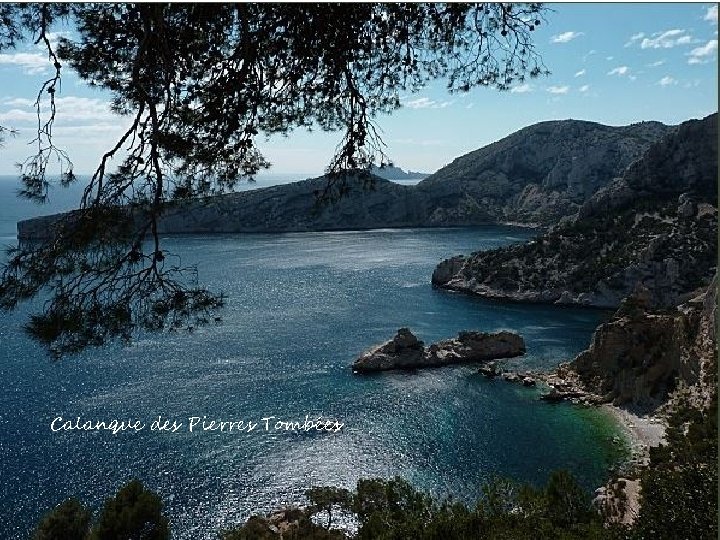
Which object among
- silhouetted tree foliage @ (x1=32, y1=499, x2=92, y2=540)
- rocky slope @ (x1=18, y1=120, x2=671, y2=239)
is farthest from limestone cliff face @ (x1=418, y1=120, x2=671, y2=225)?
silhouetted tree foliage @ (x1=32, y1=499, x2=92, y2=540)

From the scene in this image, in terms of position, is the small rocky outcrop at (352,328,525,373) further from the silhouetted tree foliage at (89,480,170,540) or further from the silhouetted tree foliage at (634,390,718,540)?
the silhouetted tree foliage at (89,480,170,540)

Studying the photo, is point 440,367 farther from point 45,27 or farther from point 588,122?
point 588,122

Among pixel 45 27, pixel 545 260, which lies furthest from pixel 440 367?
pixel 45 27

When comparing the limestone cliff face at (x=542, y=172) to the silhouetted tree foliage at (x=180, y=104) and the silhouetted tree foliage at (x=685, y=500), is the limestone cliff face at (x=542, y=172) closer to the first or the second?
the silhouetted tree foliage at (x=685, y=500)

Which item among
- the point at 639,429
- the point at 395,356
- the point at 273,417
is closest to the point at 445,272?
the point at 395,356

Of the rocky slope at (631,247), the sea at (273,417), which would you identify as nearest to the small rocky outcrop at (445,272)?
the rocky slope at (631,247)
